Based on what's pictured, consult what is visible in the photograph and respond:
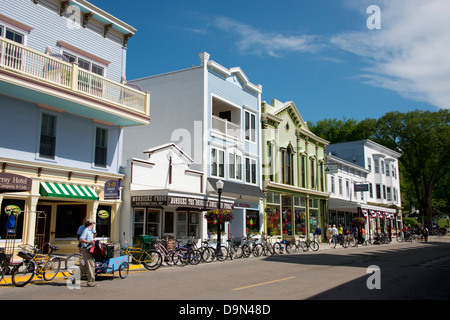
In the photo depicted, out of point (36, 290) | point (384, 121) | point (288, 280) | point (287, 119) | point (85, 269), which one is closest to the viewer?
point (36, 290)

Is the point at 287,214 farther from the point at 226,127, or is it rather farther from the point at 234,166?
the point at 226,127

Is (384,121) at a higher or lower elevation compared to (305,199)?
higher

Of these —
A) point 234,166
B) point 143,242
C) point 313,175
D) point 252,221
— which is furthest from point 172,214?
point 313,175

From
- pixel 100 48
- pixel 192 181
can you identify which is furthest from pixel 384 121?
pixel 100 48

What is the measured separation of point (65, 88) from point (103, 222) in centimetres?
625

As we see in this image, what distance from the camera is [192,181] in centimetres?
2361

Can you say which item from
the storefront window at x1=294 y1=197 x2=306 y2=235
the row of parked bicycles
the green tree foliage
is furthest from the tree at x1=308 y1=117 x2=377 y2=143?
the row of parked bicycles

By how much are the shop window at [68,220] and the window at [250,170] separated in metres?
13.4

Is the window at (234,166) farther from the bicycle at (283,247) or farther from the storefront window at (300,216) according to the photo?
the storefront window at (300,216)

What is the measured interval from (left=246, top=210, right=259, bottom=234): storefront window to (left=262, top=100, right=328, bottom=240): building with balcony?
1.16 m

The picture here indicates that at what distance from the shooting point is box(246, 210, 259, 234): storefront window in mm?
28703

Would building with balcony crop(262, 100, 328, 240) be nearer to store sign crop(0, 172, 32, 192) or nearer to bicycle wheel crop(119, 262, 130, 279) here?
bicycle wheel crop(119, 262, 130, 279)

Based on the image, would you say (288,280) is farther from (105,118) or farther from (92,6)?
(92,6)
